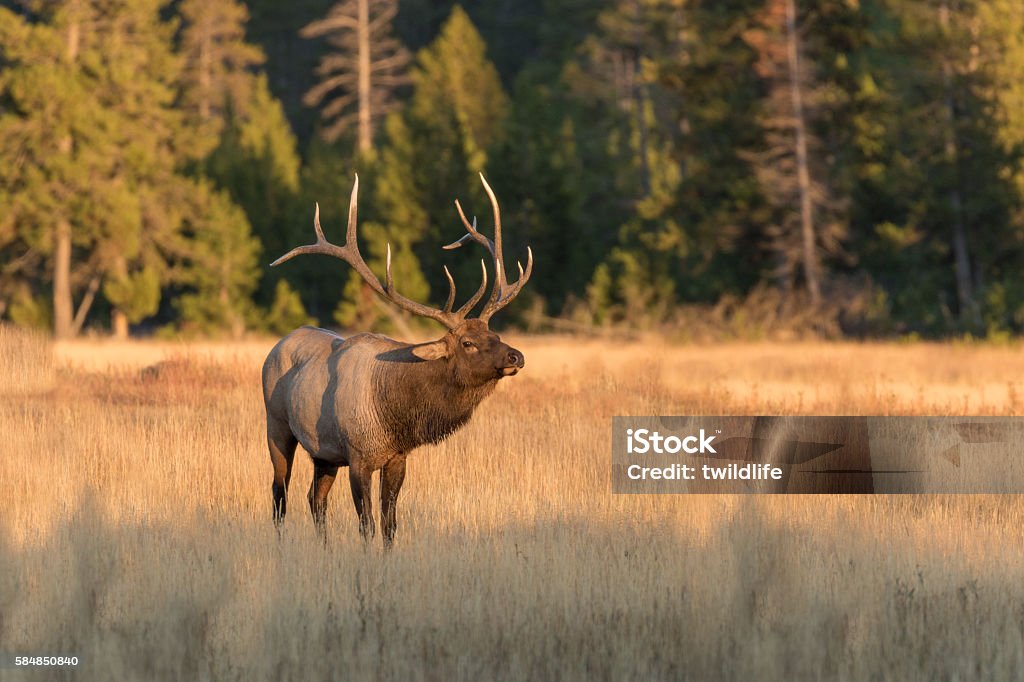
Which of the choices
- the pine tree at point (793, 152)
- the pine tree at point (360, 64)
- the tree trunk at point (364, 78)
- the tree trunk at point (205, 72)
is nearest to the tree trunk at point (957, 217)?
the pine tree at point (793, 152)

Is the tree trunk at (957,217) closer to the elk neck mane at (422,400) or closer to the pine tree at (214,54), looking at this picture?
the elk neck mane at (422,400)

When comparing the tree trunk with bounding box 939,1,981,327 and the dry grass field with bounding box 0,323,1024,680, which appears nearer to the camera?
the dry grass field with bounding box 0,323,1024,680

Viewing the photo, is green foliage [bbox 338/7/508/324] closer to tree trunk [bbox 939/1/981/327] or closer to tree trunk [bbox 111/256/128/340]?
tree trunk [bbox 111/256/128/340]

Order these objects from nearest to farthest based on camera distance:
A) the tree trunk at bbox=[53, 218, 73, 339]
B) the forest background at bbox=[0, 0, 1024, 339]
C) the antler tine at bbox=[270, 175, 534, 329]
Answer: the antler tine at bbox=[270, 175, 534, 329]
the forest background at bbox=[0, 0, 1024, 339]
the tree trunk at bbox=[53, 218, 73, 339]

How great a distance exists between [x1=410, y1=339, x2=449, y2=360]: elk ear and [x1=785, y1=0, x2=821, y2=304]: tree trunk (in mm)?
20787

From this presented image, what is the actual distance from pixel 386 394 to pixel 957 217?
2218 cm

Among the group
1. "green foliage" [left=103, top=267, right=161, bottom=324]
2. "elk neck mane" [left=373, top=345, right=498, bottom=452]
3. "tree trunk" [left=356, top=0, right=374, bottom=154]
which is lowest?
"elk neck mane" [left=373, top=345, right=498, bottom=452]

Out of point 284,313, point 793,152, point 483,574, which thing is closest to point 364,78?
point 284,313

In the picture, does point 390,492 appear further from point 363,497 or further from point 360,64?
point 360,64

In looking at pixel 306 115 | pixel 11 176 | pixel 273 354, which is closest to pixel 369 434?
pixel 273 354

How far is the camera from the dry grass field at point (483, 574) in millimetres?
6840

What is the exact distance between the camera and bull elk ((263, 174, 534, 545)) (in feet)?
28.9

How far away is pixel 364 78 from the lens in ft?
159

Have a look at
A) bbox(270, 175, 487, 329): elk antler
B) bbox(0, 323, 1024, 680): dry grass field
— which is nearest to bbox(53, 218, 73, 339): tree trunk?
bbox(0, 323, 1024, 680): dry grass field
